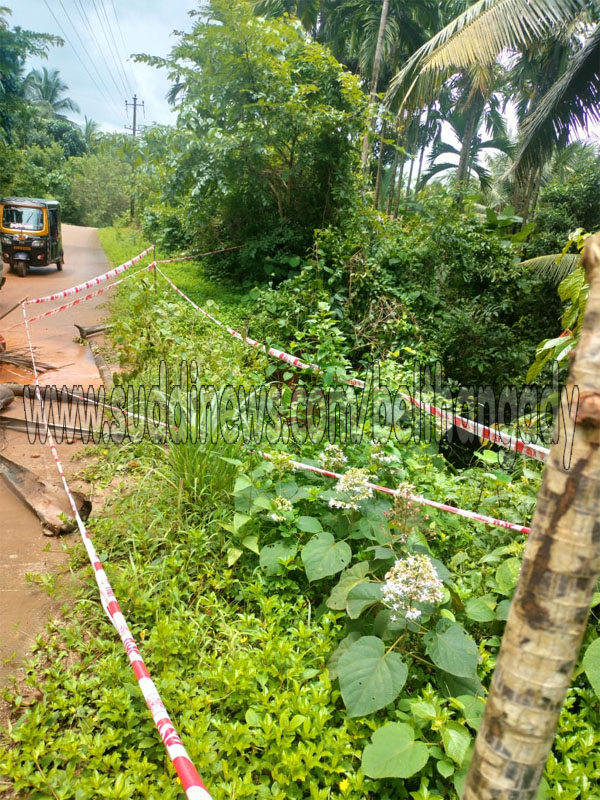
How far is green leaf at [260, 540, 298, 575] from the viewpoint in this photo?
8.47 ft

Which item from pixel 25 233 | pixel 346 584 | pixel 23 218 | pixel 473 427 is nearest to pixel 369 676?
pixel 346 584

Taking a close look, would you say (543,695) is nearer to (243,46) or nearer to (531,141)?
(243,46)

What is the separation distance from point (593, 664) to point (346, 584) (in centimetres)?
96

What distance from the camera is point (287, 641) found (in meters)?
2.25

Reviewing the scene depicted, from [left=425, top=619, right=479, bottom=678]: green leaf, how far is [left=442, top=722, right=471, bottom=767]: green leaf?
19cm

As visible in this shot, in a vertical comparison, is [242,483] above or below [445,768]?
above

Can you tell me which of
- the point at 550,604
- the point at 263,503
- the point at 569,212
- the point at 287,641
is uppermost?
the point at 569,212

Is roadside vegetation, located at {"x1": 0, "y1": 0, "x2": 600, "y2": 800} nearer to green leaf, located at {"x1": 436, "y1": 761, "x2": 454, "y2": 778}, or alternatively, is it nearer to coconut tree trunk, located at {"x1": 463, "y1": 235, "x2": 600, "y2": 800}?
green leaf, located at {"x1": 436, "y1": 761, "x2": 454, "y2": 778}

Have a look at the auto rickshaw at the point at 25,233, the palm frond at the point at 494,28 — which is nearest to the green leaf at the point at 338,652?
the palm frond at the point at 494,28

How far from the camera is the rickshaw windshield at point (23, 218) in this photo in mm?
12836

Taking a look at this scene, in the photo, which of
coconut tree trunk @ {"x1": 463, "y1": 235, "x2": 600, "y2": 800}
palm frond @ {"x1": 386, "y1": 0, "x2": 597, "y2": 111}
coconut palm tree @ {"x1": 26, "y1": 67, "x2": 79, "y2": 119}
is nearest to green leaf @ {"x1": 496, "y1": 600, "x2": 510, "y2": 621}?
coconut tree trunk @ {"x1": 463, "y1": 235, "x2": 600, "y2": 800}

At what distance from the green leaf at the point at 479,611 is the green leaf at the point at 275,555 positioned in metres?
0.82

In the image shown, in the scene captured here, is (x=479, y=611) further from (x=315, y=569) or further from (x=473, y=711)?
(x=315, y=569)

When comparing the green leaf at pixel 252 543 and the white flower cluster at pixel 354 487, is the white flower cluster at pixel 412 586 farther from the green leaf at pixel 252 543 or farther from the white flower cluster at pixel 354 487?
the green leaf at pixel 252 543
